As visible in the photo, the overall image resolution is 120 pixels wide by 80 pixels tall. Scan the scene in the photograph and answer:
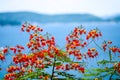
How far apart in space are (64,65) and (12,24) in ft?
34.3

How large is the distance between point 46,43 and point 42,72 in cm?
39

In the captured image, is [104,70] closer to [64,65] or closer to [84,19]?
[64,65]

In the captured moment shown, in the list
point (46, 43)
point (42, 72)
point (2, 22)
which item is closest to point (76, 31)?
point (46, 43)

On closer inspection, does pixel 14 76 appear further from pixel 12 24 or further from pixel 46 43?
pixel 12 24

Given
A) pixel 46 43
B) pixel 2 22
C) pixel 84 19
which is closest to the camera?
pixel 46 43

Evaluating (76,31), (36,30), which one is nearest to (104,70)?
(76,31)

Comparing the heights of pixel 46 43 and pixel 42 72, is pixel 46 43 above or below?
above

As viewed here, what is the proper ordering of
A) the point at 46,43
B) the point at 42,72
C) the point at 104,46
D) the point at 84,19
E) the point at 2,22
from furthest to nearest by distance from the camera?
the point at 84,19, the point at 2,22, the point at 104,46, the point at 46,43, the point at 42,72

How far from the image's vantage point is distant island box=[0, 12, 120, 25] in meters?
14.3

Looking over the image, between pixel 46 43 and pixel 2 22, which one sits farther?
pixel 2 22

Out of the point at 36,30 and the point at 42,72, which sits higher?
the point at 36,30

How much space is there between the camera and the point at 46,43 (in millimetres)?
3914

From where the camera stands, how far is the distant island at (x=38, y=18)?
14.3 meters

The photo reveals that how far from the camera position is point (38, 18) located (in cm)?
1542
